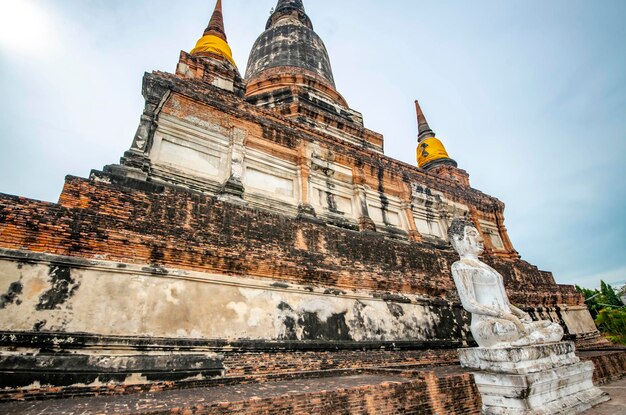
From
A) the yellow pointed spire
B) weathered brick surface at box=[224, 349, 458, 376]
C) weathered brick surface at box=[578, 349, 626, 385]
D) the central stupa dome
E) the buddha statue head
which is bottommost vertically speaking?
weathered brick surface at box=[578, 349, 626, 385]

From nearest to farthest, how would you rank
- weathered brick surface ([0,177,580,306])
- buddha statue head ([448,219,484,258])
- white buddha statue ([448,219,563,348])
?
1. weathered brick surface ([0,177,580,306])
2. white buddha statue ([448,219,563,348])
3. buddha statue head ([448,219,484,258])

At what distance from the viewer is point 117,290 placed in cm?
462

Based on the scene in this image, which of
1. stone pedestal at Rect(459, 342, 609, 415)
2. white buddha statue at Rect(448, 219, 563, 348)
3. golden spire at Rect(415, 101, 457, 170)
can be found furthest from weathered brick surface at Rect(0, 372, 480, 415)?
golden spire at Rect(415, 101, 457, 170)

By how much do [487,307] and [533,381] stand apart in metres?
1.19

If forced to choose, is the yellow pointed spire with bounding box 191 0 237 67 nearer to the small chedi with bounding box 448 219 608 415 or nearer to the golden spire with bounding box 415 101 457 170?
the small chedi with bounding box 448 219 608 415

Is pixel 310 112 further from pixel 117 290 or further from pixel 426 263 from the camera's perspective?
pixel 117 290

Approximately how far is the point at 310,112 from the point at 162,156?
23.6 ft

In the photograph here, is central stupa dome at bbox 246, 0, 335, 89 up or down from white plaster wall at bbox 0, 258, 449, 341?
up

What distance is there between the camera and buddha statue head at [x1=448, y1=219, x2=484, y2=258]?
5.95 metres

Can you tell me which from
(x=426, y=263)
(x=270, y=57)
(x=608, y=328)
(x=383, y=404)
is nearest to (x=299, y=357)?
(x=383, y=404)

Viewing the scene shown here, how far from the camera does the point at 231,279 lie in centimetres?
553

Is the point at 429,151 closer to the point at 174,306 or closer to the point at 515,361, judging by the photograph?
the point at 515,361

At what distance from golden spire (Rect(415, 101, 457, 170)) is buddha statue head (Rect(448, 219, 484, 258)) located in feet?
47.7

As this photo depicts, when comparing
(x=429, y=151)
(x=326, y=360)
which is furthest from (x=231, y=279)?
(x=429, y=151)
